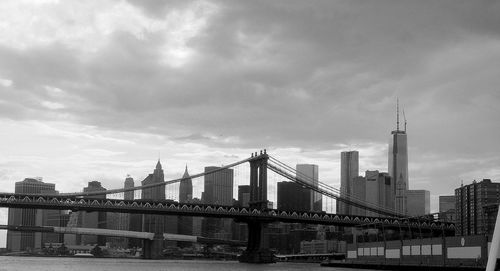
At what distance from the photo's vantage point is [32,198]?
413ft

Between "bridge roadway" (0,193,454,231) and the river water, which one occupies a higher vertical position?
"bridge roadway" (0,193,454,231)

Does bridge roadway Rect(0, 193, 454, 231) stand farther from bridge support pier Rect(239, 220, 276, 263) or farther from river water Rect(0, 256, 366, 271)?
river water Rect(0, 256, 366, 271)

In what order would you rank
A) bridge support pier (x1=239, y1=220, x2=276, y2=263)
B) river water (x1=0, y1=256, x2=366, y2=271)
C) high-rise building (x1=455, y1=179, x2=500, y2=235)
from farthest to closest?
high-rise building (x1=455, y1=179, x2=500, y2=235), bridge support pier (x1=239, y1=220, x2=276, y2=263), river water (x1=0, y1=256, x2=366, y2=271)

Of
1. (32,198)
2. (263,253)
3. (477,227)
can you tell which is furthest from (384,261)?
(477,227)

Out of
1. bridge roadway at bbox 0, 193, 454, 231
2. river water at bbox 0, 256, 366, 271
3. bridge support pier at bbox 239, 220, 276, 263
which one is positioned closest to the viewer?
river water at bbox 0, 256, 366, 271

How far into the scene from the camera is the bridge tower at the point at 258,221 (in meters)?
131

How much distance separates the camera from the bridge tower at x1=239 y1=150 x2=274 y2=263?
5172 inches

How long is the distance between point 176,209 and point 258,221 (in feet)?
47.6

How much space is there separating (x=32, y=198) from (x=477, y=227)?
107427 millimetres

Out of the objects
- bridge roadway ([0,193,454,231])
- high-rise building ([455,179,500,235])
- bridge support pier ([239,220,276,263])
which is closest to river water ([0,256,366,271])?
bridge support pier ([239,220,276,263])

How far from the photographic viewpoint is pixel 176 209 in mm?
128000

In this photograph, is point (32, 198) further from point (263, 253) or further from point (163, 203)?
point (263, 253)

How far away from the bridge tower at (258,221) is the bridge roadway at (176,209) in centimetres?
168

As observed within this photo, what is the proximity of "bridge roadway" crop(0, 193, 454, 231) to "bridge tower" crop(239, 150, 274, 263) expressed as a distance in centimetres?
168
